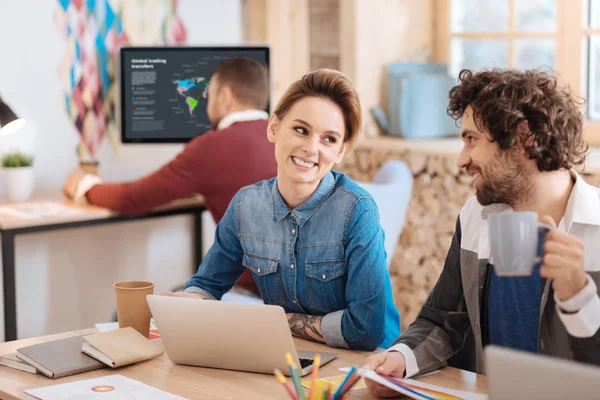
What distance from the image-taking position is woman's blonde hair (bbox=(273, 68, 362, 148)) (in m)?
1.99

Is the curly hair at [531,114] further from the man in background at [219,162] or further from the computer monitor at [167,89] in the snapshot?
the computer monitor at [167,89]

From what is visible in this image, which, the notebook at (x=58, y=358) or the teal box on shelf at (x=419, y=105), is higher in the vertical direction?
the teal box on shelf at (x=419, y=105)

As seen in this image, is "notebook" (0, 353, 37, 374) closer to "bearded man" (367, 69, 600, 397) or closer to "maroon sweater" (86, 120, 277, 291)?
"bearded man" (367, 69, 600, 397)

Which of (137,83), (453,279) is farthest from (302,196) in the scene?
(137,83)

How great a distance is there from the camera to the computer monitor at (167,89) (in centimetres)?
342

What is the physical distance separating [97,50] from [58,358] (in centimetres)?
225

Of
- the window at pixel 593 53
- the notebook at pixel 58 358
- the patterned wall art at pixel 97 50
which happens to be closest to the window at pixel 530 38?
the window at pixel 593 53

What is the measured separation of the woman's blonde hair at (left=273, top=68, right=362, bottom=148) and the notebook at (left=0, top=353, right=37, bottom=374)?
812 millimetres

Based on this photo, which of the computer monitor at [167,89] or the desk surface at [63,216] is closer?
the desk surface at [63,216]

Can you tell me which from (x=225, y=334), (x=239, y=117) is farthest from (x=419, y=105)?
(x=225, y=334)

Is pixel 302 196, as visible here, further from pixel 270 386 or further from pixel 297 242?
pixel 270 386

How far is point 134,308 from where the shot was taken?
1.81m

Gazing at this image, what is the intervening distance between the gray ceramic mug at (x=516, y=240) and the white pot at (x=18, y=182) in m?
2.45

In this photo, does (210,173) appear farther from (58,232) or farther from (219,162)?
(58,232)
